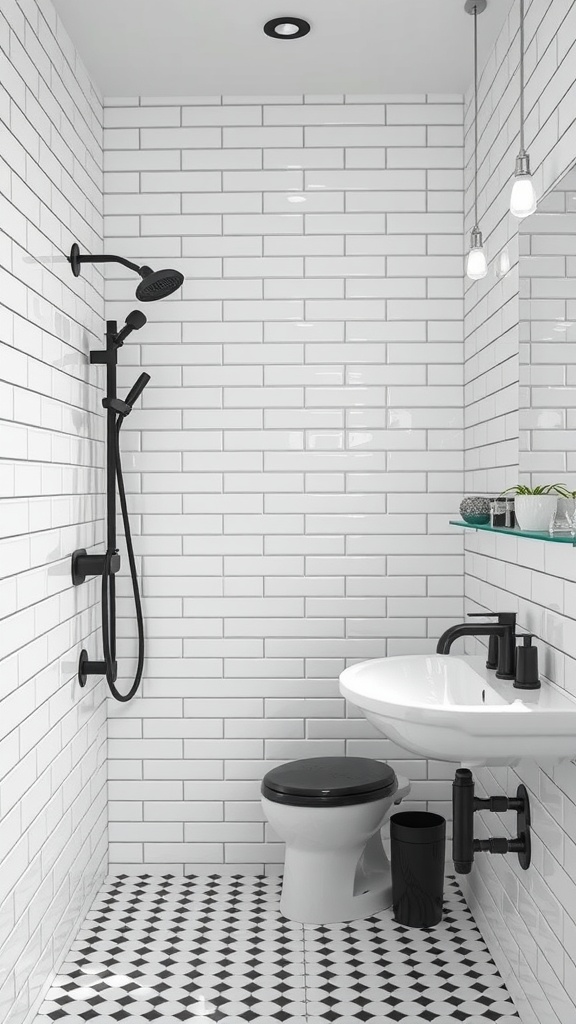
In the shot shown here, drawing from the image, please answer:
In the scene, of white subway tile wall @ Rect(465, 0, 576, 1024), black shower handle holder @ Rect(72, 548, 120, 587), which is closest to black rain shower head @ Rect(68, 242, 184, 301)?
black shower handle holder @ Rect(72, 548, 120, 587)

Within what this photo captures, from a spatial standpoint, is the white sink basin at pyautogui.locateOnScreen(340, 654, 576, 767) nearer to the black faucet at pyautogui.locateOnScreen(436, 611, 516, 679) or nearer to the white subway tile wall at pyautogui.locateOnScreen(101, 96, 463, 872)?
the black faucet at pyautogui.locateOnScreen(436, 611, 516, 679)

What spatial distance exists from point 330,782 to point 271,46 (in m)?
2.28

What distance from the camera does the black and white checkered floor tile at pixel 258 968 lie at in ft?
7.60

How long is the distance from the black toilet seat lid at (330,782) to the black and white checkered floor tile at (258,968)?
42 centimetres

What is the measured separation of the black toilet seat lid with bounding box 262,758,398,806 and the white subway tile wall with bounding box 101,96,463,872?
291 mm

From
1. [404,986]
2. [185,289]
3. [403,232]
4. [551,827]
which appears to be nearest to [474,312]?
[403,232]

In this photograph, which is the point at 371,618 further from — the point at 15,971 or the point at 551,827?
the point at 15,971

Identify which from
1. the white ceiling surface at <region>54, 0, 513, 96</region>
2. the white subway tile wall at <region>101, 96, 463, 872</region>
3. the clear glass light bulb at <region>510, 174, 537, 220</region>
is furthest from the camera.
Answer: the white subway tile wall at <region>101, 96, 463, 872</region>

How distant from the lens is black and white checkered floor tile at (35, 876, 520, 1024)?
7.60 feet

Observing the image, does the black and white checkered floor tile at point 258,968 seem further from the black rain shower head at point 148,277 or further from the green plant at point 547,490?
the black rain shower head at point 148,277

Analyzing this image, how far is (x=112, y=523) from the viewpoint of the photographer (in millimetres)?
2932

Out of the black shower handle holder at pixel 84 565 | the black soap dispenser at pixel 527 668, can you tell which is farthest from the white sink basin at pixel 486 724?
the black shower handle holder at pixel 84 565

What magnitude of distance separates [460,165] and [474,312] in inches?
22.9

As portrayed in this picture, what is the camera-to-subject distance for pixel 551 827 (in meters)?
2.03
